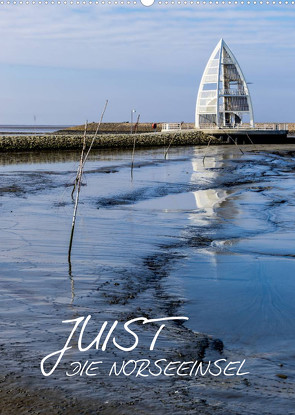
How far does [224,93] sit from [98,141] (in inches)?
809

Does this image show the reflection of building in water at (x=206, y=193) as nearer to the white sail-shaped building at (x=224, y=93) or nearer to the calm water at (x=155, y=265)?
the calm water at (x=155, y=265)

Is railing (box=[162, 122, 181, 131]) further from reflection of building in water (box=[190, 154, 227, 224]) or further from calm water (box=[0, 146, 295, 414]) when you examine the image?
calm water (box=[0, 146, 295, 414])

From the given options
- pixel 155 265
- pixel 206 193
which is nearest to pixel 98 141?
pixel 206 193

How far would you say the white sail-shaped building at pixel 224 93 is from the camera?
75500 millimetres

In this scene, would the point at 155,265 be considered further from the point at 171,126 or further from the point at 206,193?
Result: the point at 171,126

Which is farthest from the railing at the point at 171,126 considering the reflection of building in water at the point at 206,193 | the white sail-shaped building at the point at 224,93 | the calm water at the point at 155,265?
Answer: the calm water at the point at 155,265

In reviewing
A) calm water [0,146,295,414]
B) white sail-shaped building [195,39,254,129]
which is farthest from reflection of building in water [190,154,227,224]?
white sail-shaped building [195,39,254,129]

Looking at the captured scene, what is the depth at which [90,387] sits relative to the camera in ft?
19.5

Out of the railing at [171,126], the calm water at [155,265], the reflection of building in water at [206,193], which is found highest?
the railing at [171,126]

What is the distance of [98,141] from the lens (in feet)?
208

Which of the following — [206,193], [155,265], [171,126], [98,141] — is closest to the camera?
[155,265]

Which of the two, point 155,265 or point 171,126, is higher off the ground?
point 171,126

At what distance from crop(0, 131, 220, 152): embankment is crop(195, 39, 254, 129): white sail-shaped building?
363 centimetres

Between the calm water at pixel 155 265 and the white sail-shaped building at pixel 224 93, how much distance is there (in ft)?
168
